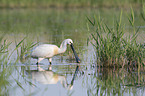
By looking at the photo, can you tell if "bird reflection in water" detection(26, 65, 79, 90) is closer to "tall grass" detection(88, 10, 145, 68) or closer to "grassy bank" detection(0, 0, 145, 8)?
"tall grass" detection(88, 10, 145, 68)

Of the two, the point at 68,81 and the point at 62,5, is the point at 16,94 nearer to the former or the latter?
the point at 68,81

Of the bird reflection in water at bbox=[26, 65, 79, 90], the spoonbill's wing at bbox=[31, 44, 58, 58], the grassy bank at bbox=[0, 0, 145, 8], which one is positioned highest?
the grassy bank at bbox=[0, 0, 145, 8]

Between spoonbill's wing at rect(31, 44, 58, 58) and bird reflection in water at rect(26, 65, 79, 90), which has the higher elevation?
spoonbill's wing at rect(31, 44, 58, 58)

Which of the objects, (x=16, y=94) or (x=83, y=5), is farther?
(x=83, y=5)

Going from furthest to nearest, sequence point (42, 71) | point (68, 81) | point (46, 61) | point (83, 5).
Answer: point (83, 5)
point (46, 61)
point (42, 71)
point (68, 81)

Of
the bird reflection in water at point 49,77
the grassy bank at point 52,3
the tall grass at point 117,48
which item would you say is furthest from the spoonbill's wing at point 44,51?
the grassy bank at point 52,3

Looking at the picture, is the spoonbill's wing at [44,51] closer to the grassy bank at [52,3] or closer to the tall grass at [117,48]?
the tall grass at [117,48]

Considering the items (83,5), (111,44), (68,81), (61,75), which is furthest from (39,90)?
(83,5)

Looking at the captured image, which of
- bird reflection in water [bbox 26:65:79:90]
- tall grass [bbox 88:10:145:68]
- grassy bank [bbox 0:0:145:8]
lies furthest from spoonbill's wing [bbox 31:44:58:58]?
grassy bank [bbox 0:0:145:8]

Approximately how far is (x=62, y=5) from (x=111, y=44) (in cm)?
2786

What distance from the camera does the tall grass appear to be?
27.3 feet

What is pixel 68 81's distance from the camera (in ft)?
25.2

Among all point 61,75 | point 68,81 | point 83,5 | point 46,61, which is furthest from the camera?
point 83,5

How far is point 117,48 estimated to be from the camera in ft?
27.9
